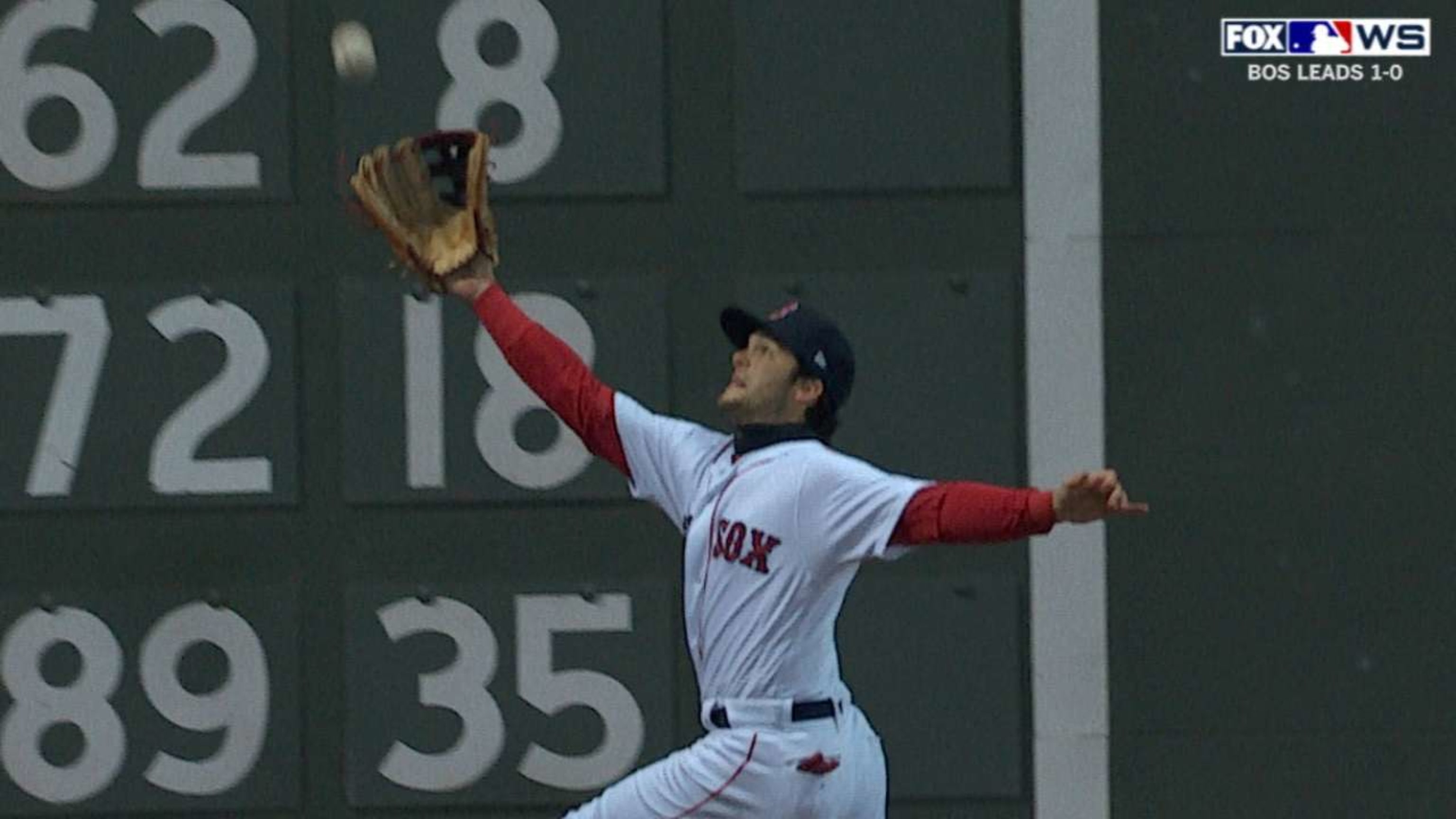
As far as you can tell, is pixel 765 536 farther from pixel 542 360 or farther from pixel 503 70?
pixel 503 70

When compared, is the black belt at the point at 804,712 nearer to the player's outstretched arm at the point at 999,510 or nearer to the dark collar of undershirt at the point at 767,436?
the player's outstretched arm at the point at 999,510

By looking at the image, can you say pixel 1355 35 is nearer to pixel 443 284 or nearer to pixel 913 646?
Result: pixel 913 646

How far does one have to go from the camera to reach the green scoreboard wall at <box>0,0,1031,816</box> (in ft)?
21.1

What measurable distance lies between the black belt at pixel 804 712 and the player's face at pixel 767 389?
0.48m

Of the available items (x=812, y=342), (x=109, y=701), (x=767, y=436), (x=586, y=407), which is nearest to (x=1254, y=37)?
(x=812, y=342)

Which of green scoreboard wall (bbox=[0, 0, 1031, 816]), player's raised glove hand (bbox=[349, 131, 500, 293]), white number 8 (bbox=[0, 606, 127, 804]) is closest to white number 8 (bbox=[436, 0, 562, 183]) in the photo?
green scoreboard wall (bbox=[0, 0, 1031, 816])

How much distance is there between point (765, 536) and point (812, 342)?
345 millimetres

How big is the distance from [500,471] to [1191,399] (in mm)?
1340

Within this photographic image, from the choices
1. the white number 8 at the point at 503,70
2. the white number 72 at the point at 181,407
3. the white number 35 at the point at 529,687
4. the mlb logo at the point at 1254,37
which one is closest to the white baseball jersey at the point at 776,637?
the white number 35 at the point at 529,687

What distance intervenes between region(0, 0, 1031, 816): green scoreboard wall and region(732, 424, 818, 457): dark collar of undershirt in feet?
2.73

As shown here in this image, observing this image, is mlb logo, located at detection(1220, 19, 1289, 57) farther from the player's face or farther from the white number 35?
the white number 35

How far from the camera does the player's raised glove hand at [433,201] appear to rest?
5.65 m

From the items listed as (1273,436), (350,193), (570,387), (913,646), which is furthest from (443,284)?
(1273,436)

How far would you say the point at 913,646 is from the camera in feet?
21.1
